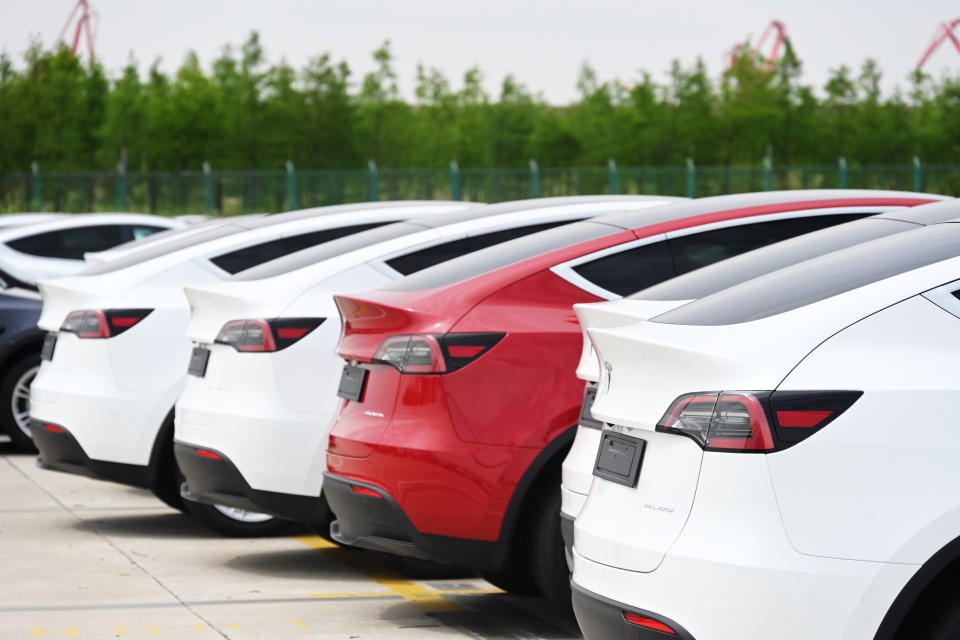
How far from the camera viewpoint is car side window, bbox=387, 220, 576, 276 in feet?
23.2

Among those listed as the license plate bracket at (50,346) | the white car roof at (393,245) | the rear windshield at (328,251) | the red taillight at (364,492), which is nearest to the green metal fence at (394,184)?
the license plate bracket at (50,346)

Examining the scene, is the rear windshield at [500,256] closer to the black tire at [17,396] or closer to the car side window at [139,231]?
the black tire at [17,396]

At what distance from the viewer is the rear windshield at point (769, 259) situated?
4793mm

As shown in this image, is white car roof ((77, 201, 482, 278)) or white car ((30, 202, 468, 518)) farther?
white car roof ((77, 201, 482, 278))

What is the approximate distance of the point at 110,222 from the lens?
16344 millimetres

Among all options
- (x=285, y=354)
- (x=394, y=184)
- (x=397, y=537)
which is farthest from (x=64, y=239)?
(x=394, y=184)

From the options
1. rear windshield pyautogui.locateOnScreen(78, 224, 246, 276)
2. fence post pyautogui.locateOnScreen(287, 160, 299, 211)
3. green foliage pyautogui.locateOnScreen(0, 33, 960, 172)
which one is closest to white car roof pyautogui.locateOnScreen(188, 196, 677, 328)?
rear windshield pyautogui.locateOnScreen(78, 224, 246, 276)

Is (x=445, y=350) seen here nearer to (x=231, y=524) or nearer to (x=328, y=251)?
(x=328, y=251)

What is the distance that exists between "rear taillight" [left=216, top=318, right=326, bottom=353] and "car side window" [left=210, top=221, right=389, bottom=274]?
1.81 meters

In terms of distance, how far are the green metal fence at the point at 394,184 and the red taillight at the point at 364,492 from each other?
Result: 30896 millimetres

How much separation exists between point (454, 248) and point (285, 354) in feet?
3.31

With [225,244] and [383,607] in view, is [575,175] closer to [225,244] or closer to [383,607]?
[225,244]

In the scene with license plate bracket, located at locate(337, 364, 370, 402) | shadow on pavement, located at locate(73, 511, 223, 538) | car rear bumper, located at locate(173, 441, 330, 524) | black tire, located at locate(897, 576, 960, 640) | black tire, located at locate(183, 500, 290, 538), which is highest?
license plate bracket, located at locate(337, 364, 370, 402)

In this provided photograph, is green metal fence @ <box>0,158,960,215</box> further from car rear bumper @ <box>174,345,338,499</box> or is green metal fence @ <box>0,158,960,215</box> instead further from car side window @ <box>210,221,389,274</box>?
car rear bumper @ <box>174,345,338,499</box>
